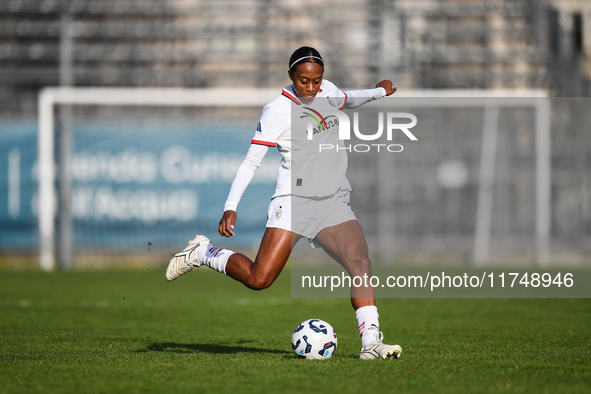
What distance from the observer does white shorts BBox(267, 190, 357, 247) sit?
507cm

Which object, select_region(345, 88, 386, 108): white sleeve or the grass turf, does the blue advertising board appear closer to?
the grass turf

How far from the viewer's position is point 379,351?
15.8 ft

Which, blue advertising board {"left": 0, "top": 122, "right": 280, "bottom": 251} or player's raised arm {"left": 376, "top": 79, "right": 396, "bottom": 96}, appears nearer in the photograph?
player's raised arm {"left": 376, "top": 79, "right": 396, "bottom": 96}

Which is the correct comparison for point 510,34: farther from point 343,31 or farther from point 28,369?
point 28,369

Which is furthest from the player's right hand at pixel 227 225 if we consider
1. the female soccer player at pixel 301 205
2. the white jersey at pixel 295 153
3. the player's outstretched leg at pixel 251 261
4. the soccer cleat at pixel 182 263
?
the soccer cleat at pixel 182 263

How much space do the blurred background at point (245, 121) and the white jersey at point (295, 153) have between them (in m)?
10.0

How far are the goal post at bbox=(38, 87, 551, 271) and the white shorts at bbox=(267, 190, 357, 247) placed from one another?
35.6 feet

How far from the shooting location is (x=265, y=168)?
1562cm

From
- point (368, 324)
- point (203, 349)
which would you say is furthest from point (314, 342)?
point (203, 349)

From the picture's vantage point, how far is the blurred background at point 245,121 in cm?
1565

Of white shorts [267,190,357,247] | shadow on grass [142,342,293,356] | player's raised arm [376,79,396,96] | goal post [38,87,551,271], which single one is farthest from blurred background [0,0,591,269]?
white shorts [267,190,357,247]

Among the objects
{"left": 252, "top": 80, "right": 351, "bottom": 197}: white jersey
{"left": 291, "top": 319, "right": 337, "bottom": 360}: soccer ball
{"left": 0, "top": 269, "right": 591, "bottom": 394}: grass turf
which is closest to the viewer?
{"left": 0, "top": 269, "right": 591, "bottom": 394}: grass turf

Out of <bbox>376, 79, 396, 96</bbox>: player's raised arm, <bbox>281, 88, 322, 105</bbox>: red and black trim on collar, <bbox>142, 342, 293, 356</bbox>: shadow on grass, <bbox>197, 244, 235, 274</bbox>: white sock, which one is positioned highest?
<bbox>376, 79, 396, 96</bbox>: player's raised arm

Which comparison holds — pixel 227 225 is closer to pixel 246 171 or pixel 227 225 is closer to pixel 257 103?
pixel 246 171
